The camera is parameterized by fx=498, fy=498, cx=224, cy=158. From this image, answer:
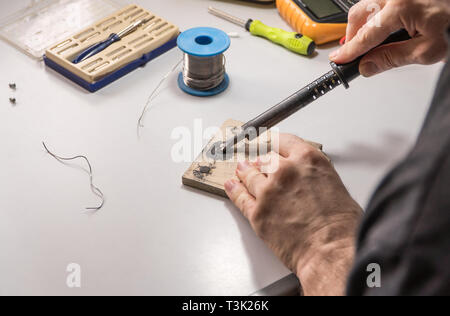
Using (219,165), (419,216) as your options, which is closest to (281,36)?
(219,165)

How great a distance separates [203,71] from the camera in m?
1.14

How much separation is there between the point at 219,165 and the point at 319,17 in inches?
22.6

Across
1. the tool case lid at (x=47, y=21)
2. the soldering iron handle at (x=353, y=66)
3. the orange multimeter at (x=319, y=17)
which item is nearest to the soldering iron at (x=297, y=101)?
the soldering iron handle at (x=353, y=66)

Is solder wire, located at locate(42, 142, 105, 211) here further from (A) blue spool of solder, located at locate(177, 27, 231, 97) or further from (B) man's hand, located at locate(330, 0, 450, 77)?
(B) man's hand, located at locate(330, 0, 450, 77)

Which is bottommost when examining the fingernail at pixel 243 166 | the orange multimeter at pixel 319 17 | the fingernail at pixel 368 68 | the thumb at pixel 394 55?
the fingernail at pixel 243 166

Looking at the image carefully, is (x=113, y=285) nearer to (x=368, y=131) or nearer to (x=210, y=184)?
(x=210, y=184)

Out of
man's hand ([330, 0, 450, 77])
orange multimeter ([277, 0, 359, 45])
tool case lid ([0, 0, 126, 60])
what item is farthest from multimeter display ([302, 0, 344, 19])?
tool case lid ([0, 0, 126, 60])

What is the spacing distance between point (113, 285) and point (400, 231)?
0.49 m

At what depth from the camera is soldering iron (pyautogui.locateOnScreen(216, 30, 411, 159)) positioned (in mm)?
999

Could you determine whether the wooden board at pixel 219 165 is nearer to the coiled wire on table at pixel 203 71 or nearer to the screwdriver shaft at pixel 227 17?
the coiled wire on table at pixel 203 71

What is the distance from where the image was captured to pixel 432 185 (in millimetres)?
446

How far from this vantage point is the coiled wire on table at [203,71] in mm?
1128

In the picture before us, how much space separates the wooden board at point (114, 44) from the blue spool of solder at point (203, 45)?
5.3 inches

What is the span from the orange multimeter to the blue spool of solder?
279 millimetres
